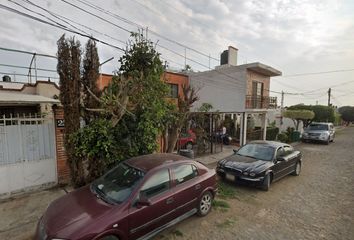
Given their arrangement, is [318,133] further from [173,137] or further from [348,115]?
[348,115]

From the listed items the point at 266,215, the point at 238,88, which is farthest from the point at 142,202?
the point at 238,88

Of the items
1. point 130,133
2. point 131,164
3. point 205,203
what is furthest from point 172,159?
point 130,133


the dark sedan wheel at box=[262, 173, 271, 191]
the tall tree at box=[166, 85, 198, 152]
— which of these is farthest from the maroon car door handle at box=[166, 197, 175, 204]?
the dark sedan wheel at box=[262, 173, 271, 191]

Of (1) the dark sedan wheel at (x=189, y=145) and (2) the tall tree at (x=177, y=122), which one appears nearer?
(2) the tall tree at (x=177, y=122)

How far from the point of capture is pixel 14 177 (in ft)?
17.5

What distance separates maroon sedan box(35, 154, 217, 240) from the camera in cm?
293

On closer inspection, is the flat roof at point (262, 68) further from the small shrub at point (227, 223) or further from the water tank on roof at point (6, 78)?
the water tank on roof at point (6, 78)

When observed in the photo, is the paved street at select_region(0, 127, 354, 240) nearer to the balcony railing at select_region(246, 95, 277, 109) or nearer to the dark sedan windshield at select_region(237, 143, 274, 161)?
the dark sedan windshield at select_region(237, 143, 274, 161)

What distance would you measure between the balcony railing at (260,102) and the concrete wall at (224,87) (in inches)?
23.8

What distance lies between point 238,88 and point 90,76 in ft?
36.0

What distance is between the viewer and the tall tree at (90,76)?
222 inches

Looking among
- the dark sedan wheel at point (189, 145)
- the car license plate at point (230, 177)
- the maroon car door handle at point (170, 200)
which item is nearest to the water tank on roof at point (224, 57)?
the dark sedan wheel at point (189, 145)

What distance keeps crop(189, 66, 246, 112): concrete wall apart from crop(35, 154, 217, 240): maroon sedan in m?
9.68

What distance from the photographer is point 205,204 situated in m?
4.63
